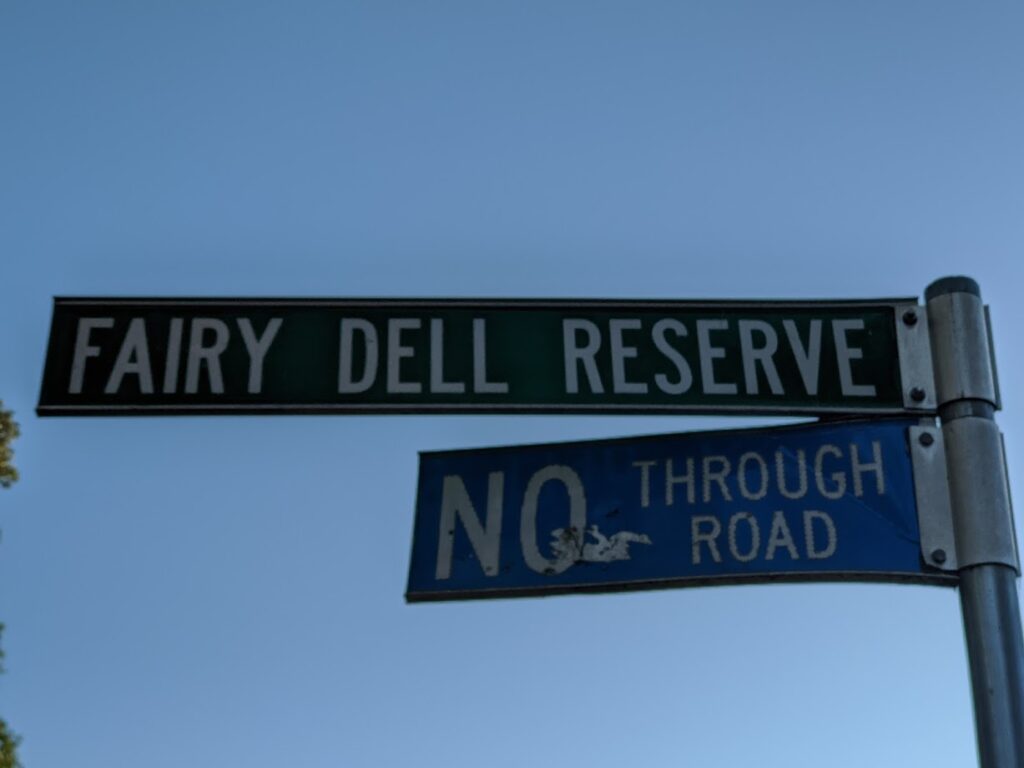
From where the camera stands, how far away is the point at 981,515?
4.50m

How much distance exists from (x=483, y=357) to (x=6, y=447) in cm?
1616

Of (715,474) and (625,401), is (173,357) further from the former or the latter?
(715,474)

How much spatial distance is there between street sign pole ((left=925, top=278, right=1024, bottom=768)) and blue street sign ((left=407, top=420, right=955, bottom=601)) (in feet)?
0.49

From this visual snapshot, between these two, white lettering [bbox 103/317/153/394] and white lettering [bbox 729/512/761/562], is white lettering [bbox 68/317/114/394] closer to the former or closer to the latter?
white lettering [bbox 103/317/153/394]

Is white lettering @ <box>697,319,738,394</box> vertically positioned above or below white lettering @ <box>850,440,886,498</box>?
above

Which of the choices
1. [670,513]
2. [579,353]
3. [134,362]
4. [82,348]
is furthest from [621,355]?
[82,348]

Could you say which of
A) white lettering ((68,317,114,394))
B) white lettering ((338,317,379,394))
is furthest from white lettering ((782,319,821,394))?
white lettering ((68,317,114,394))

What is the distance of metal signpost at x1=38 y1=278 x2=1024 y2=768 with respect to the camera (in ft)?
15.4

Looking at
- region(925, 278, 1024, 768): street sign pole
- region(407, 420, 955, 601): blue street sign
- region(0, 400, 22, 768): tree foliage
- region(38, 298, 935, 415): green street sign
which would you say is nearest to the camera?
region(925, 278, 1024, 768): street sign pole

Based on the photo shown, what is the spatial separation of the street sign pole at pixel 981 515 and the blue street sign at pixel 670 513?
5.9 inches

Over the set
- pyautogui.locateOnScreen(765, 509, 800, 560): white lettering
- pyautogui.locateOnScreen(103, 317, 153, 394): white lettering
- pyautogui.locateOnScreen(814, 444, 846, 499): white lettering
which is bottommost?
pyautogui.locateOnScreen(765, 509, 800, 560): white lettering

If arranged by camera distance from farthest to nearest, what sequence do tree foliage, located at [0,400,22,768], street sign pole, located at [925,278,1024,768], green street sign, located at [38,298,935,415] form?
tree foliage, located at [0,400,22,768] < green street sign, located at [38,298,935,415] < street sign pole, located at [925,278,1024,768]

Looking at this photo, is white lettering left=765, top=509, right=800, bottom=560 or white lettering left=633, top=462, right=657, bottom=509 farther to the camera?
white lettering left=633, top=462, right=657, bottom=509

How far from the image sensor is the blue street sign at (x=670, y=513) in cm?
466
